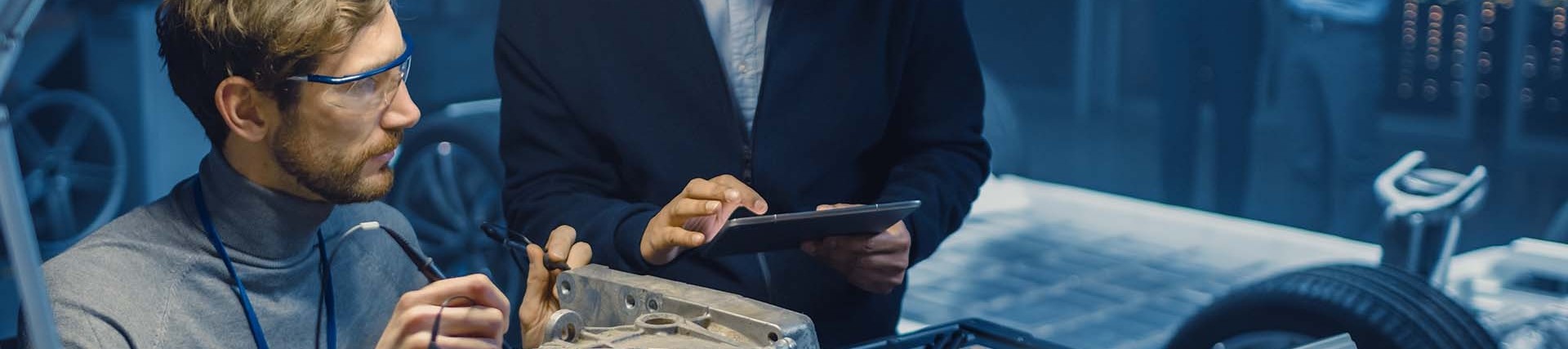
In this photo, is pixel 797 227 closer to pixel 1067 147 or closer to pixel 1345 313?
pixel 1345 313

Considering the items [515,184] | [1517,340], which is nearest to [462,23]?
[515,184]

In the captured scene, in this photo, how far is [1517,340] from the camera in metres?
3.41

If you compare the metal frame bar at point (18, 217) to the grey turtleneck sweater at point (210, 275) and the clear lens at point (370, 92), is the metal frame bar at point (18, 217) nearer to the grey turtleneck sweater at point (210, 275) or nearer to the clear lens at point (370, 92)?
the grey turtleneck sweater at point (210, 275)

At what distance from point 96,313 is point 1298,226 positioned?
3.30 meters

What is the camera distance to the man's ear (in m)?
1.53

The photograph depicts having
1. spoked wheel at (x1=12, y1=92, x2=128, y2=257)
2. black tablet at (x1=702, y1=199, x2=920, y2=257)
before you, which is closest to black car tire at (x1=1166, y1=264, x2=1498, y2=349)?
black tablet at (x1=702, y1=199, x2=920, y2=257)

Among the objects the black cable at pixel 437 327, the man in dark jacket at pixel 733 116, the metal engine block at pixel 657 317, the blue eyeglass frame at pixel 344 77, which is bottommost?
the man in dark jacket at pixel 733 116

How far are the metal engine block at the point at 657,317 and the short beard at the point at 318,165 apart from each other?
263 mm

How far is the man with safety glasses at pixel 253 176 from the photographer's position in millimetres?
1479

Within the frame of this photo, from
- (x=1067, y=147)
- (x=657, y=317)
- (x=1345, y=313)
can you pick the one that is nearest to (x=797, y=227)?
(x=657, y=317)

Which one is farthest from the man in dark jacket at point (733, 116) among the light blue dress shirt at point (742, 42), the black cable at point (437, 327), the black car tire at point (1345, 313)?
the black cable at point (437, 327)

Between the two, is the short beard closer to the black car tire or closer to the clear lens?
the clear lens

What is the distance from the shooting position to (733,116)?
6.84 feet

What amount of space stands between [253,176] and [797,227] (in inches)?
24.6
